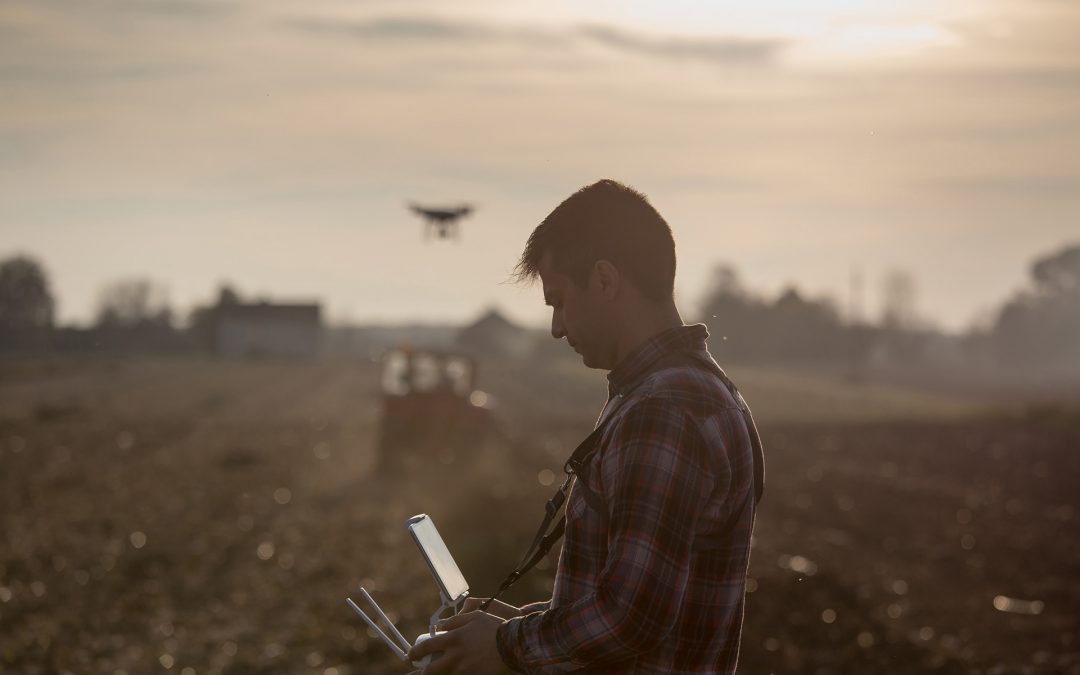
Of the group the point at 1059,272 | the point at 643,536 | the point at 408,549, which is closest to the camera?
the point at 643,536

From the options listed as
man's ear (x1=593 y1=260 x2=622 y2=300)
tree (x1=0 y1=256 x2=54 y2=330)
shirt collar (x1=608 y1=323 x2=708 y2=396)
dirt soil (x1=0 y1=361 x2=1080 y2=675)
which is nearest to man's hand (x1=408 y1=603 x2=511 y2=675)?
shirt collar (x1=608 y1=323 x2=708 y2=396)

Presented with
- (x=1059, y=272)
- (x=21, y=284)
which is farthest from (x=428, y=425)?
(x=1059, y=272)

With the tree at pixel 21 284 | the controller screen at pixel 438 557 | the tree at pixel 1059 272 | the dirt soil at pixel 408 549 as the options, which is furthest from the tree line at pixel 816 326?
the controller screen at pixel 438 557

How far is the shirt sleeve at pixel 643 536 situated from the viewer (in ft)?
8.81

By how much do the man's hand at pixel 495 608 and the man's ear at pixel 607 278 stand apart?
0.84 metres

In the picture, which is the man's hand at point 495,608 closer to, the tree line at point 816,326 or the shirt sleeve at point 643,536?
the shirt sleeve at point 643,536

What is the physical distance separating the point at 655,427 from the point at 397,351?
2050 cm

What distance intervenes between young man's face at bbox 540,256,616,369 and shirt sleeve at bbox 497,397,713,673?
26 centimetres

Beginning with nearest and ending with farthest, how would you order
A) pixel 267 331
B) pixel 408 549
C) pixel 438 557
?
1. pixel 438 557
2. pixel 408 549
3. pixel 267 331

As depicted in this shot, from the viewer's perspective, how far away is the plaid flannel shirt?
269 cm

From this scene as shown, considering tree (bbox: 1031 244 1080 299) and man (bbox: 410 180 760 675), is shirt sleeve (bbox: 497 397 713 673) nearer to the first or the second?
man (bbox: 410 180 760 675)

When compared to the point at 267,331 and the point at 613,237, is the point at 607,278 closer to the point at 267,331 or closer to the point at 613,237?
the point at 613,237

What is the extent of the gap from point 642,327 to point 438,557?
2.65 ft

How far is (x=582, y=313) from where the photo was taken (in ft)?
9.73
